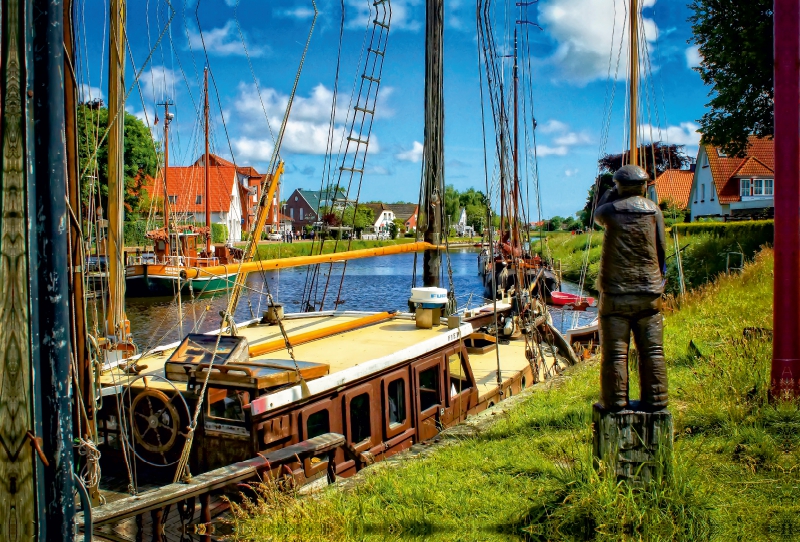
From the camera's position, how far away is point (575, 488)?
449 centimetres

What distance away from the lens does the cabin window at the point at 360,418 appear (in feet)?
26.5

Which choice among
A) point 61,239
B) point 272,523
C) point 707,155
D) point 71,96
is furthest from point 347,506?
point 707,155

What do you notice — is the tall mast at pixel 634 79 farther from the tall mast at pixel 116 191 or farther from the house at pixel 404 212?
the house at pixel 404 212

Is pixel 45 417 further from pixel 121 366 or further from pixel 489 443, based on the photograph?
pixel 121 366

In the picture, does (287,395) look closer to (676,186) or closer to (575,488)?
(575,488)

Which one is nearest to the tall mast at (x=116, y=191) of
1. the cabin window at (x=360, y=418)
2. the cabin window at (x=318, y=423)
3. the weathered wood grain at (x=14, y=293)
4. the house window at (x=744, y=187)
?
the cabin window at (x=318, y=423)

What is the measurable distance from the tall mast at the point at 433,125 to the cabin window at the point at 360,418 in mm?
5453

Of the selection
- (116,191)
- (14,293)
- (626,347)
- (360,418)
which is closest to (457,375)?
(360,418)

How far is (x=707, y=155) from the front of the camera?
49875mm

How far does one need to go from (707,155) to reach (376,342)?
157 ft

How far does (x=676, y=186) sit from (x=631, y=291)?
60.5 metres

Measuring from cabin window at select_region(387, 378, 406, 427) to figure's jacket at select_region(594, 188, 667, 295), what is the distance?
14.9 ft

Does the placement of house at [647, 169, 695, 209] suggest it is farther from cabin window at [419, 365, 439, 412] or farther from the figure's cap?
the figure's cap

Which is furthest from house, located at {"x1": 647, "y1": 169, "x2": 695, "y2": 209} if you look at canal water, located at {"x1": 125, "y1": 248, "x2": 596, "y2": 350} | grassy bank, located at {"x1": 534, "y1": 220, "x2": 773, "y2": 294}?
grassy bank, located at {"x1": 534, "y1": 220, "x2": 773, "y2": 294}
